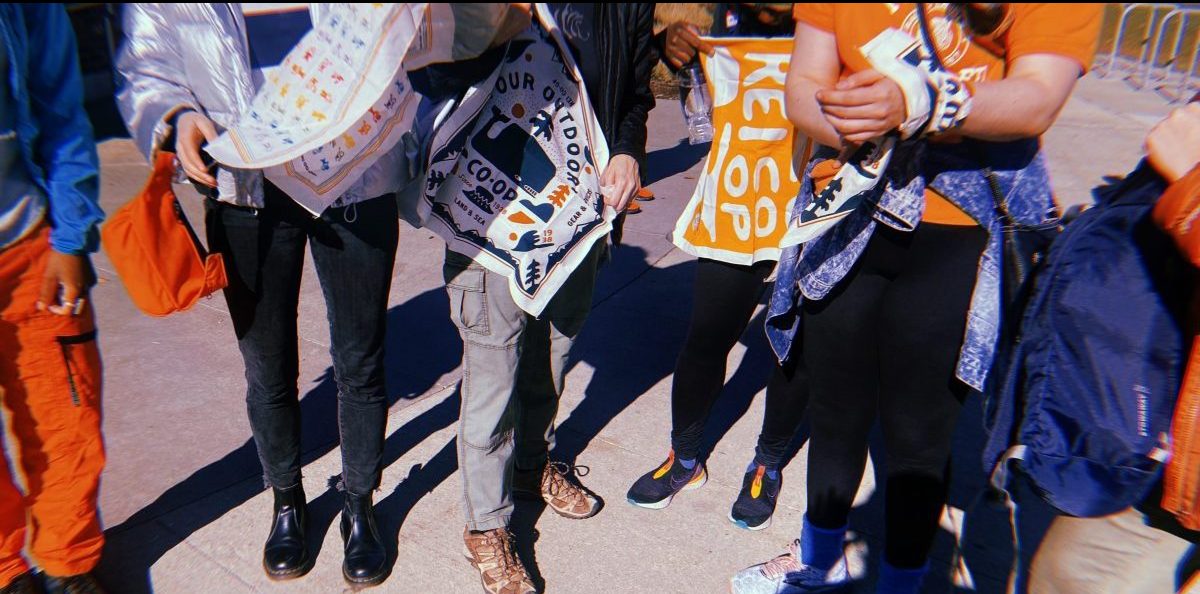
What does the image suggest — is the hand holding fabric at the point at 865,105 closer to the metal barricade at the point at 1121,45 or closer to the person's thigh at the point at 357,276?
the person's thigh at the point at 357,276

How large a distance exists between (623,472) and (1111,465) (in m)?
1.85

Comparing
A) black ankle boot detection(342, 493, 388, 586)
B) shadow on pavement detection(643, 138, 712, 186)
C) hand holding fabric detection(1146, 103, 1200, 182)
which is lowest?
shadow on pavement detection(643, 138, 712, 186)

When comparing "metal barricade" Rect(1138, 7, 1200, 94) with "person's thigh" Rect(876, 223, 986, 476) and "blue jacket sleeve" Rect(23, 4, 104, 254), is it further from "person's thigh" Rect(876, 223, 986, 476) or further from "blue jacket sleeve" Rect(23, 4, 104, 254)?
"blue jacket sleeve" Rect(23, 4, 104, 254)

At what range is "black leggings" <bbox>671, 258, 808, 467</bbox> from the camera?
9.11 feet

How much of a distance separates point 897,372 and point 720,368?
2.72ft

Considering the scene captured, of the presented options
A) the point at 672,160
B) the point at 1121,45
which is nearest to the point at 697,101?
the point at 672,160

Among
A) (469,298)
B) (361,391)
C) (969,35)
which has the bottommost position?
(361,391)

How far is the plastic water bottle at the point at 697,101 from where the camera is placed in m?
2.90

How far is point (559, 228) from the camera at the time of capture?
2416mm

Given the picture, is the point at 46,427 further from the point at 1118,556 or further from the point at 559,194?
the point at 1118,556

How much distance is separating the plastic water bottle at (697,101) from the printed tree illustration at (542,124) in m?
0.71

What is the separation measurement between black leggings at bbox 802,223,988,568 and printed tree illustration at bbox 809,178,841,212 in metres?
Result: 0.20

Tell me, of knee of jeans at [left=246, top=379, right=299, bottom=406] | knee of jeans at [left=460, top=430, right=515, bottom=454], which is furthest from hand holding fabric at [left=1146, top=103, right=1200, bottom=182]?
knee of jeans at [left=246, top=379, right=299, bottom=406]

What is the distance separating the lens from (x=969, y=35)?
1849mm
